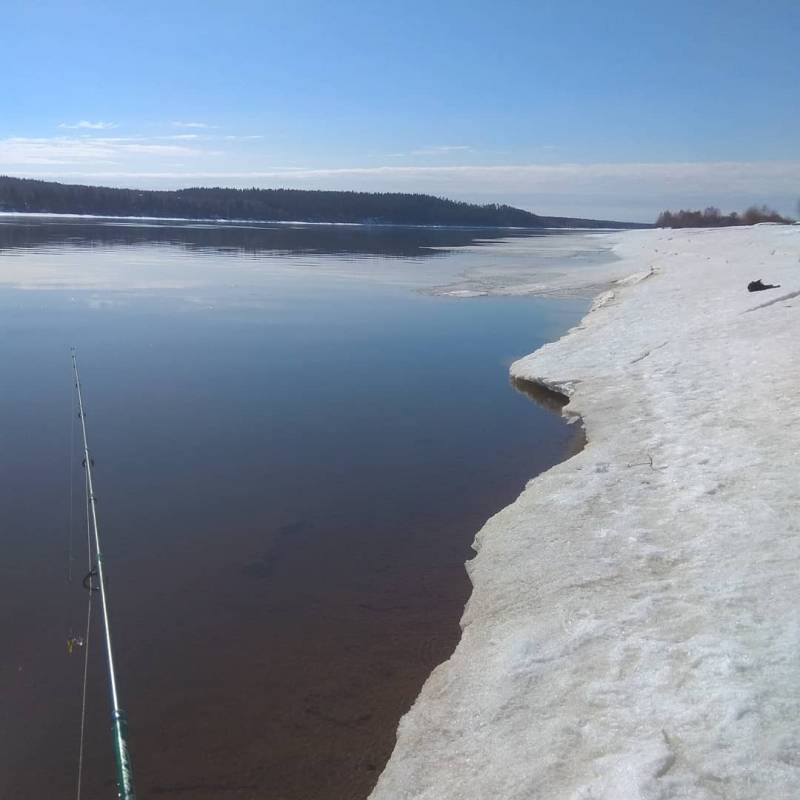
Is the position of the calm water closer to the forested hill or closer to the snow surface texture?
the snow surface texture

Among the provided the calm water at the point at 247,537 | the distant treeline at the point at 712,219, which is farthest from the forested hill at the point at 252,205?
the calm water at the point at 247,537

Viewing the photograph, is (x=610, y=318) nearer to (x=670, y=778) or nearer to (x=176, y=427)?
(x=176, y=427)

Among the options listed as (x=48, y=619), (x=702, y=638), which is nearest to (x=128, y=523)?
(x=48, y=619)

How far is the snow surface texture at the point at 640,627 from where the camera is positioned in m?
4.21

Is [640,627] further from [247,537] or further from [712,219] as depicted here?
[712,219]

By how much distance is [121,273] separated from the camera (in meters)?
35.5

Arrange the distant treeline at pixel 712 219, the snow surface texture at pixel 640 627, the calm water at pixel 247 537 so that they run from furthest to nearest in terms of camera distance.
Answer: the distant treeline at pixel 712 219 → the calm water at pixel 247 537 → the snow surface texture at pixel 640 627

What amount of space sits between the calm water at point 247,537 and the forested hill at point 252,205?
465ft

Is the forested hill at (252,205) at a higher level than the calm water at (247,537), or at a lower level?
higher

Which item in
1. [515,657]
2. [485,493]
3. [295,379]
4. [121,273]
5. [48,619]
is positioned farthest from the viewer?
[121,273]

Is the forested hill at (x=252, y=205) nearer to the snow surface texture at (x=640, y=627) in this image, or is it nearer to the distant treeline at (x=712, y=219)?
the distant treeline at (x=712, y=219)

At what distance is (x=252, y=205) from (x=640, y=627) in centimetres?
16376

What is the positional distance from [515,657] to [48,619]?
427 cm

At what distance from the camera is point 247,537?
8406 millimetres
